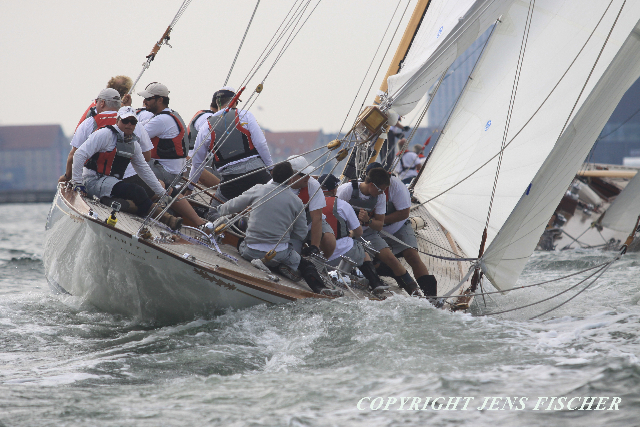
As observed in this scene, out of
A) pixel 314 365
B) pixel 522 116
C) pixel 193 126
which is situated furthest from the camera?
pixel 193 126

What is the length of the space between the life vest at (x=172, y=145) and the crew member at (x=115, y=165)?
22.5 inches

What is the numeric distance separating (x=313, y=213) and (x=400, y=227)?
1.16 meters

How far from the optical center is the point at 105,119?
4.96 m

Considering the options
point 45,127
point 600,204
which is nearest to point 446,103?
point 45,127

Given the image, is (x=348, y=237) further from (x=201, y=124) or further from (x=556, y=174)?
(x=201, y=124)

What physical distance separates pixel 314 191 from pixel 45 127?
81274 millimetres

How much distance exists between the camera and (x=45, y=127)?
79125 mm

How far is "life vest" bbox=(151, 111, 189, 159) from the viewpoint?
214 inches

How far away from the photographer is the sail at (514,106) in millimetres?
5531

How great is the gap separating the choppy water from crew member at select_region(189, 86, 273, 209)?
1407mm

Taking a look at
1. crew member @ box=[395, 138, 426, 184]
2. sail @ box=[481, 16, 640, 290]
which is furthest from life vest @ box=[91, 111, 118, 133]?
crew member @ box=[395, 138, 426, 184]

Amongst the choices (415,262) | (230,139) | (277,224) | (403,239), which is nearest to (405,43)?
(403,239)

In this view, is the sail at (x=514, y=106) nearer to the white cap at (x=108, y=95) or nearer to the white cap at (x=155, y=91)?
the white cap at (x=155, y=91)

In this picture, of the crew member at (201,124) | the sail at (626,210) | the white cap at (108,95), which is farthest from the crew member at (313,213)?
the sail at (626,210)
